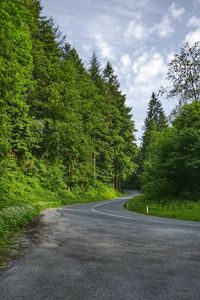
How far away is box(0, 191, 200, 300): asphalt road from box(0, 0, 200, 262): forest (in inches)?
89.1

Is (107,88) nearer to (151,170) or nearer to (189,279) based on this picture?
(151,170)

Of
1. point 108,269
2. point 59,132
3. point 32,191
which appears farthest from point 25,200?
point 108,269

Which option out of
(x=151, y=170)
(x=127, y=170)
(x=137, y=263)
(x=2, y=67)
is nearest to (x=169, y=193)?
(x=151, y=170)

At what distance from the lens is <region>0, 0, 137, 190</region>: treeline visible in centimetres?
1938

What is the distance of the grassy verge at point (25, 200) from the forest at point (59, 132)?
78mm

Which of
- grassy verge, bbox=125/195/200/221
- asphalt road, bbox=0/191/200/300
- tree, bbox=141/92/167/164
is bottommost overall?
asphalt road, bbox=0/191/200/300

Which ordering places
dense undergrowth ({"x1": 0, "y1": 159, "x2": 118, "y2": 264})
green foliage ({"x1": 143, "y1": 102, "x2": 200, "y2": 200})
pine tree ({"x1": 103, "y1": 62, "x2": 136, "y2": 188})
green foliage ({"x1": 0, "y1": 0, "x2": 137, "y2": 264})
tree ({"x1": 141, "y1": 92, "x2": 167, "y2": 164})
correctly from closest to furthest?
green foliage ({"x1": 0, "y1": 0, "x2": 137, "y2": 264}), dense undergrowth ({"x1": 0, "y1": 159, "x2": 118, "y2": 264}), green foliage ({"x1": 143, "y1": 102, "x2": 200, "y2": 200}), pine tree ({"x1": 103, "y1": 62, "x2": 136, "y2": 188}), tree ({"x1": 141, "y1": 92, "x2": 167, "y2": 164})

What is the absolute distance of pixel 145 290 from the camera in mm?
5359

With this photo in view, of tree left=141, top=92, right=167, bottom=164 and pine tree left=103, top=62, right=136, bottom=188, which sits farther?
tree left=141, top=92, right=167, bottom=164

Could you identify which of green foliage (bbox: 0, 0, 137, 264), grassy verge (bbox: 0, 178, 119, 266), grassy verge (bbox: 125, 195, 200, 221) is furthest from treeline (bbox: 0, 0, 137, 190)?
A: grassy verge (bbox: 125, 195, 200, 221)

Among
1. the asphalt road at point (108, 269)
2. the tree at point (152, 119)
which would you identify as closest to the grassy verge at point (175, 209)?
the asphalt road at point (108, 269)

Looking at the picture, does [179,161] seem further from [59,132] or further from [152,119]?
[152,119]

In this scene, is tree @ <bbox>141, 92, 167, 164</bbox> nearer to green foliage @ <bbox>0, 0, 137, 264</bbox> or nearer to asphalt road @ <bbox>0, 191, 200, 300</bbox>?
green foliage @ <bbox>0, 0, 137, 264</bbox>

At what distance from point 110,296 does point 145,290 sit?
0.60 m
